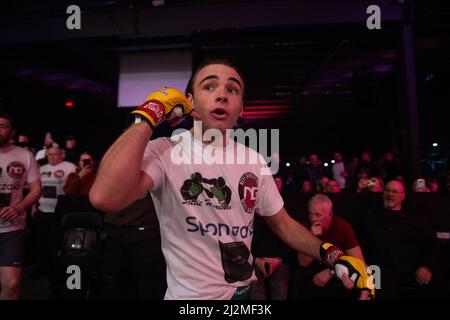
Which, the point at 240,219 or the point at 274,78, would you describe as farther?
the point at 274,78

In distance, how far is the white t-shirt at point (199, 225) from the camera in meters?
1.53

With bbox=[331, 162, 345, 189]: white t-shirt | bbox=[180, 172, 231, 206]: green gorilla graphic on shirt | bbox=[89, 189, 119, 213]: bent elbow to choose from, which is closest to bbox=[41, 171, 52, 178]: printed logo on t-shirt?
bbox=[180, 172, 231, 206]: green gorilla graphic on shirt

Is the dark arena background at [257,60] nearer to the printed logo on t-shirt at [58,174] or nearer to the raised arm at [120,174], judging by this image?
the printed logo on t-shirt at [58,174]

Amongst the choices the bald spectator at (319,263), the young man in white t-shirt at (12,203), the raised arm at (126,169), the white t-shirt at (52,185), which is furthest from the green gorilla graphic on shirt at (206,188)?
the white t-shirt at (52,185)

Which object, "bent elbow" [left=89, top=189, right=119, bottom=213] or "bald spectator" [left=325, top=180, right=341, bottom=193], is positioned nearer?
"bent elbow" [left=89, top=189, right=119, bottom=213]

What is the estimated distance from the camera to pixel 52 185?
232 inches

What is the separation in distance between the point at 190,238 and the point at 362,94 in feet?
26.2

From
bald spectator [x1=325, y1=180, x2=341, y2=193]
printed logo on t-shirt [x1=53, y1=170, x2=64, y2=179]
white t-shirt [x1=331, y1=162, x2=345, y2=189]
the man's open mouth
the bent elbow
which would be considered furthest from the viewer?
white t-shirt [x1=331, y1=162, x2=345, y2=189]

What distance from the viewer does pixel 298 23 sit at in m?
6.75

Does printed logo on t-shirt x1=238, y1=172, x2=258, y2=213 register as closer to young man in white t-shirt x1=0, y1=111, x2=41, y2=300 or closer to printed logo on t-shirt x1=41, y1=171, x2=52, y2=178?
young man in white t-shirt x1=0, y1=111, x2=41, y2=300

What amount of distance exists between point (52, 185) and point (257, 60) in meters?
6.29

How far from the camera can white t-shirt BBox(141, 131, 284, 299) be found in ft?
5.01
